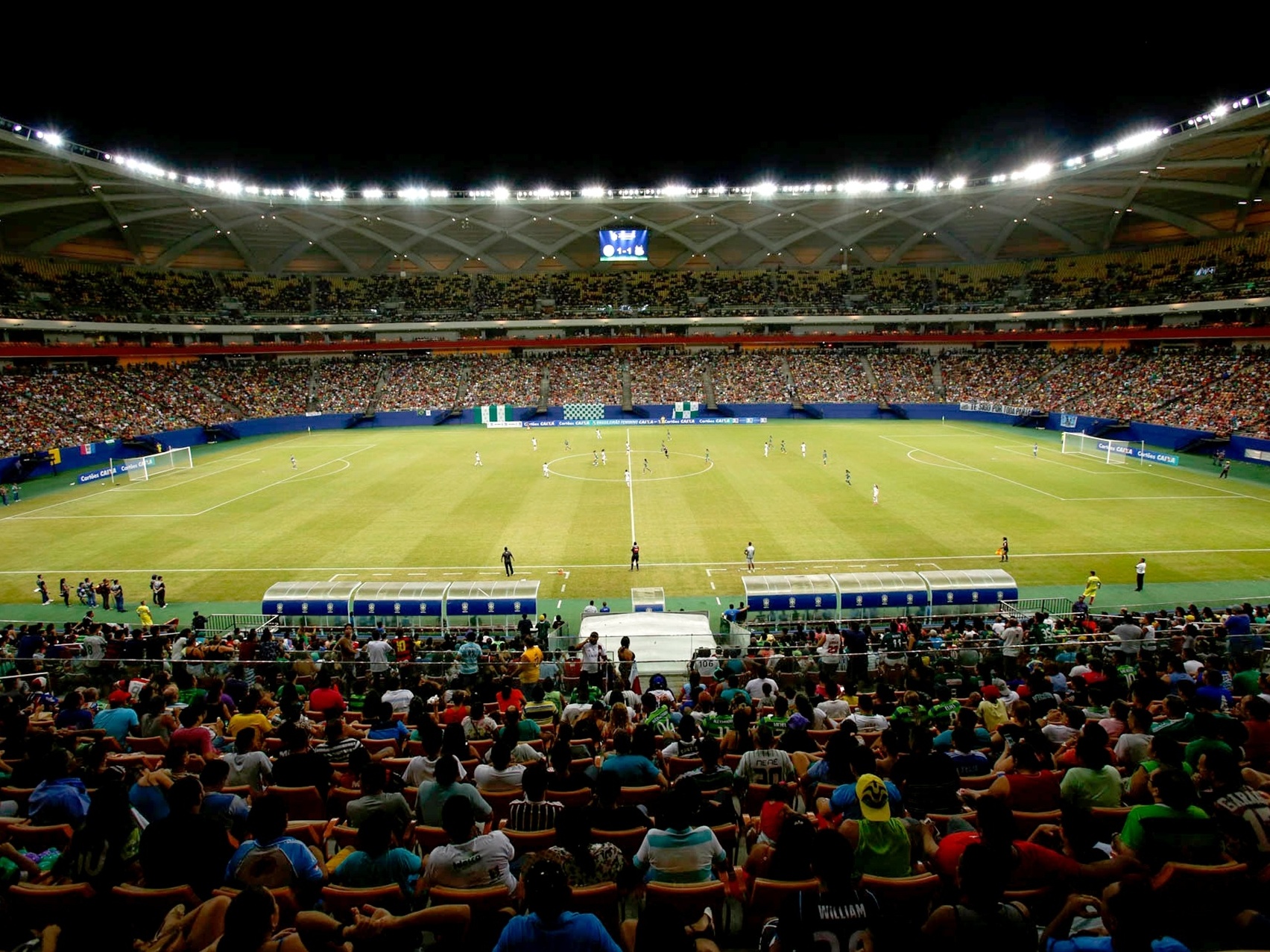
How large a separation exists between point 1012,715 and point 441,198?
82006mm

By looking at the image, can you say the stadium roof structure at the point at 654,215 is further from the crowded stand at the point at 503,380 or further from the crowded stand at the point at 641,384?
the crowded stand at the point at 503,380

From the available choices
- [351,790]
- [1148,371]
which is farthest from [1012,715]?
→ [1148,371]

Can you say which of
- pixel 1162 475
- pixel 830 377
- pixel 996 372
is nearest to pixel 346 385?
pixel 830 377

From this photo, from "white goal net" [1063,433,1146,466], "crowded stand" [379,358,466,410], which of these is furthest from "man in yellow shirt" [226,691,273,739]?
"crowded stand" [379,358,466,410]

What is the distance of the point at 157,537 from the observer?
111 ft

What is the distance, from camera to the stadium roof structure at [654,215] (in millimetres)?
57250

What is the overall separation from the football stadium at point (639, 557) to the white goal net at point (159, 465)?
567 millimetres

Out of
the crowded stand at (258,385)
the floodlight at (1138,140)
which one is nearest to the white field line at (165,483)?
the crowded stand at (258,385)

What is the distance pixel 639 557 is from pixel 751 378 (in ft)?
200

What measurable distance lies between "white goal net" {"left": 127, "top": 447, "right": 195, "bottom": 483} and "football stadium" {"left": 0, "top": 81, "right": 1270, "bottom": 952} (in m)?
0.57

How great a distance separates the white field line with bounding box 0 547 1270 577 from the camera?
92.2 feet

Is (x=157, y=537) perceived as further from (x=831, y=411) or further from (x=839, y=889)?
(x=831, y=411)

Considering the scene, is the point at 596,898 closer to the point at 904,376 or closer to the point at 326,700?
the point at 326,700

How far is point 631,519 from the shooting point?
117 ft
